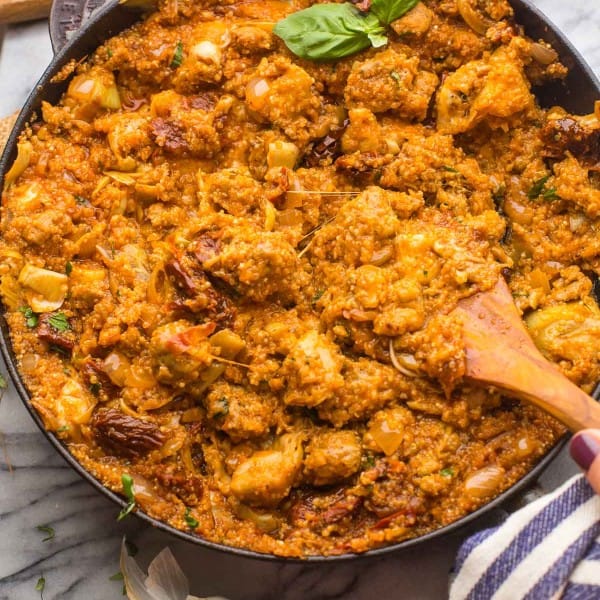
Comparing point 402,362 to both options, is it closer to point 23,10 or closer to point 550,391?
point 550,391

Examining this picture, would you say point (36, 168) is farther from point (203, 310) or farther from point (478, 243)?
point (478, 243)

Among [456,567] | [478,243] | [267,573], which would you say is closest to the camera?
[456,567]

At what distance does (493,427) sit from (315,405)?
2.27 feet

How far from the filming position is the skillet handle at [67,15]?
165 inches

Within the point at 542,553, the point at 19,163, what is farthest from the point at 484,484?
the point at 19,163

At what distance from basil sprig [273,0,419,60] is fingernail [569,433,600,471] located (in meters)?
1.73

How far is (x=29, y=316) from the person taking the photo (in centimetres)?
345

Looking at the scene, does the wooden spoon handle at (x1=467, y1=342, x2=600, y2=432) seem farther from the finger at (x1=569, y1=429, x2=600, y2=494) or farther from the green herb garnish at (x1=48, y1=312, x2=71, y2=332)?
the green herb garnish at (x1=48, y1=312, x2=71, y2=332)

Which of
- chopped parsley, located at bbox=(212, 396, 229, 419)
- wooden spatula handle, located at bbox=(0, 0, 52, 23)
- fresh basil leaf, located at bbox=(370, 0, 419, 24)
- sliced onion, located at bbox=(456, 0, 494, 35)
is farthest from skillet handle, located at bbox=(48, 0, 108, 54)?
chopped parsley, located at bbox=(212, 396, 229, 419)

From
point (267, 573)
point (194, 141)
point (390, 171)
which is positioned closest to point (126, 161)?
point (194, 141)

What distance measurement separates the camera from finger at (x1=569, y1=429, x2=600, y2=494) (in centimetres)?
301

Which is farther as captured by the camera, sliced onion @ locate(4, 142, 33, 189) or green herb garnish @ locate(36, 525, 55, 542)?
green herb garnish @ locate(36, 525, 55, 542)

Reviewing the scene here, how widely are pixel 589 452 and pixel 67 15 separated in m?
3.02

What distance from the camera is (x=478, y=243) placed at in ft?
11.5
